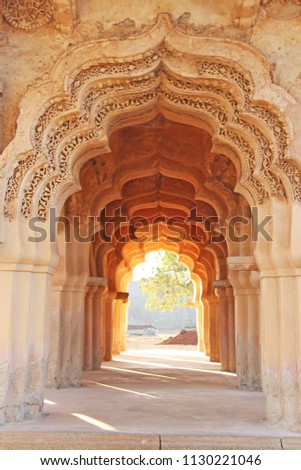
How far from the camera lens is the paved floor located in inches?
216

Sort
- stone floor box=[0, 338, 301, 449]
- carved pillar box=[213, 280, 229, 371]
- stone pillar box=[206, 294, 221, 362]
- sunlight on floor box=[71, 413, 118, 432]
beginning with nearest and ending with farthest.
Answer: stone floor box=[0, 338, 301, 449] < sunlight on floor box=[71, 413, 118, 432] < carved pillar box=[213, 280, 229, 371] < stone pillar box=[206, 294, 221, 362]

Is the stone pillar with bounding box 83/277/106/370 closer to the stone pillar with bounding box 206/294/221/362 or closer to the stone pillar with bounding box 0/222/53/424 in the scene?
the stone pillar with bounding box 206/294/221/362

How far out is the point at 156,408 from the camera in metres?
7.09

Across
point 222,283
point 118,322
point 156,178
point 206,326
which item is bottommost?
point 206,326

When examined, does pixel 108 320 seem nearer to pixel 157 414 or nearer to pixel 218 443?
pixel 157 414

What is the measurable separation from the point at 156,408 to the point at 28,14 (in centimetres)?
542

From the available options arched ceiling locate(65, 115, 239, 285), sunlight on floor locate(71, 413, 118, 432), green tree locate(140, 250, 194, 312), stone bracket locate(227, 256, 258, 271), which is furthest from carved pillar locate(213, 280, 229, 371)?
green tree locate(140, 250, 194, 312)

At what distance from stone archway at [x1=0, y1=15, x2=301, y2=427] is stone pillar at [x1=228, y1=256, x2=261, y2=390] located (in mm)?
3340

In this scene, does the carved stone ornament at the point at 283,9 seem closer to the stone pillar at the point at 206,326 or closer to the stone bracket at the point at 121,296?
the stone bracket at the point at 121,296

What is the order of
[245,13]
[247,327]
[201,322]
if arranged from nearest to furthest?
1. [245,13]
2. [247,327]
3. [201,322]

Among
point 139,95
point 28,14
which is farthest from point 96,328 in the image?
point 28,14

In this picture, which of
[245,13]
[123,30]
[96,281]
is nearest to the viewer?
[245,13]
